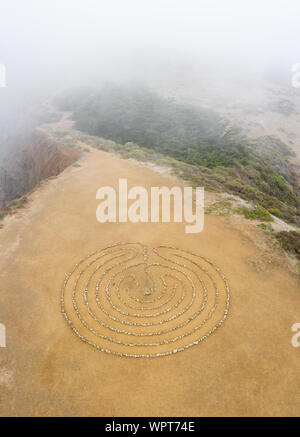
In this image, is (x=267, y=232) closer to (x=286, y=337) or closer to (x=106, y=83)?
(x=286, y=337)

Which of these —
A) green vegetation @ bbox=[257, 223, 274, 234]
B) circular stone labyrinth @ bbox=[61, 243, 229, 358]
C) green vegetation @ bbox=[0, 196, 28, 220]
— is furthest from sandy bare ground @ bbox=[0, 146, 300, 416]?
green vegetation @ bbox=[0, 196, 28, 220]

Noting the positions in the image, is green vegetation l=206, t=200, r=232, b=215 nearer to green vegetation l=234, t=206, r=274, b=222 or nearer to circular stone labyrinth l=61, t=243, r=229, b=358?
green vegetation l=234, t=206, r=274, b=222

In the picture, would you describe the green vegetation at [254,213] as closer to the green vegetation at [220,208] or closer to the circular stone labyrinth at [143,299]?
the green vegetation at [220,208]

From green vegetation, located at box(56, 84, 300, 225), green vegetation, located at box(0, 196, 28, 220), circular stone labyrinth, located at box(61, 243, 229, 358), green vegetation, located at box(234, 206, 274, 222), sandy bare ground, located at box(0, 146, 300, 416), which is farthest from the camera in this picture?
green vegetation, located at box(56, 84, 300, 225)

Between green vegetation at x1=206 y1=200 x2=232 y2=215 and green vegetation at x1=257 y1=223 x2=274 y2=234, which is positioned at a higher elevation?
green vegetation at x1=206 y1=200 x2=232 y2=215
